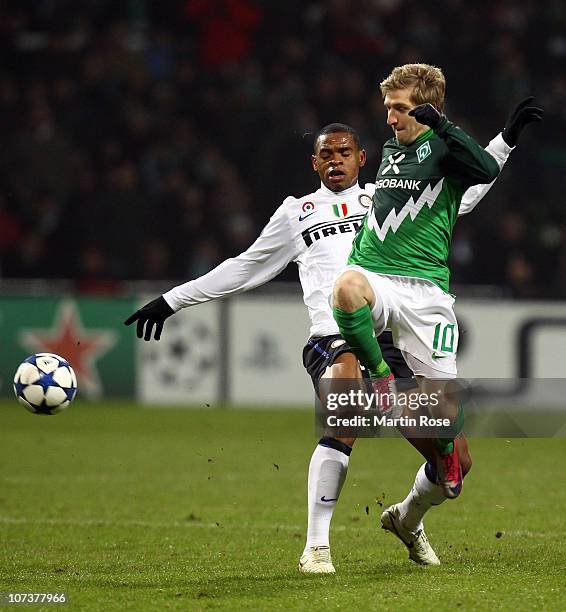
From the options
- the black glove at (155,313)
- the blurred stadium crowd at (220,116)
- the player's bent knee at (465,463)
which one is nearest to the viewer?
the player's bent knee at (465,463)

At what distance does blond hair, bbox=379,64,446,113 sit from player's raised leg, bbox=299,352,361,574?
1.17 meters

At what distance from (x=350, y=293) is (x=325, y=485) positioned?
38.3 inches

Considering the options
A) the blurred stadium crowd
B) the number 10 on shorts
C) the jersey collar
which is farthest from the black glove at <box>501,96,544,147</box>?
the blurred stadium crowd

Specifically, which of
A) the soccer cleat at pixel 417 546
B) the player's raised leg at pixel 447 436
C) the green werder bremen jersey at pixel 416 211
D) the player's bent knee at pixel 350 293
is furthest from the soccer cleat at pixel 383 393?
the soccer cleat at pixel 417 546

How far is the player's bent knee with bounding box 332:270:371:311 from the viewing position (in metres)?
4.98

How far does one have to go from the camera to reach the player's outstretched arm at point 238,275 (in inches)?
229

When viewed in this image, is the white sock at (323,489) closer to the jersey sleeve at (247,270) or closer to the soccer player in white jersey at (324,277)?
the soccer player in white jersey at (324,277)

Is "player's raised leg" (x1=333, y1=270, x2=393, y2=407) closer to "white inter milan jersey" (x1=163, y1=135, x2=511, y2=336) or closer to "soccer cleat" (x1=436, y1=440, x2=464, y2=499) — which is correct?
"soccer cleat" (x1=436, y1=440, x2=464, y2=499)

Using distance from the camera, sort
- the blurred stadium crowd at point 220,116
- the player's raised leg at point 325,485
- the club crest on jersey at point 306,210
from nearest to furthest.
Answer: the player's raised leg at point 325,485, the club crest on jersey at point 306,210, the blurred stadium crowd at point 220,116

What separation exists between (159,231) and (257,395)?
2.48 metres

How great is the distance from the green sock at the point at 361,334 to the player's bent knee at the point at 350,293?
21 millimetres

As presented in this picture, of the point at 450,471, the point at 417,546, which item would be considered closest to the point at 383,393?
the point at 450,471

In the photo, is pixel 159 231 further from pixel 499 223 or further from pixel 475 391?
pixel 475 391

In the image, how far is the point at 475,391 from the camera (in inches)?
447
